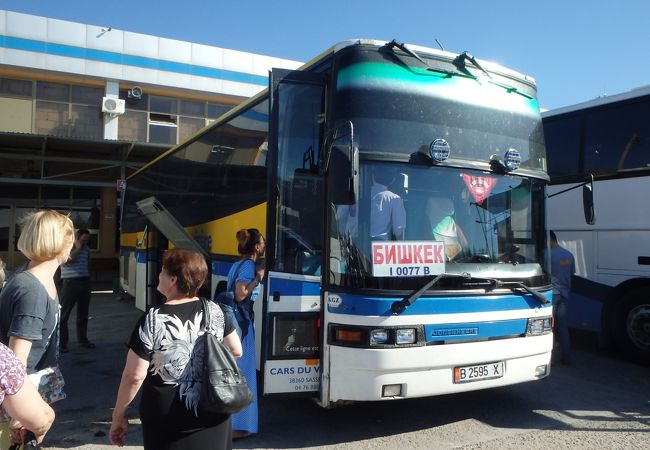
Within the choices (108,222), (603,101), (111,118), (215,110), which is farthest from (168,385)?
(215,110)

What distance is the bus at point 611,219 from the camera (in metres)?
7.30

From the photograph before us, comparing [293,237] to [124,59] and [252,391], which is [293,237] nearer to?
[252,391]

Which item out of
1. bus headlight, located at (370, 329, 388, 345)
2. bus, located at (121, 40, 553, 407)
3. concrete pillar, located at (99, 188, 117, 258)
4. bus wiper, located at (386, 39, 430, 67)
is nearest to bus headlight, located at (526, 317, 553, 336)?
bus, located at (121, 40, 553, 407)

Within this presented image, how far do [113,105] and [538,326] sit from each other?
20.5m

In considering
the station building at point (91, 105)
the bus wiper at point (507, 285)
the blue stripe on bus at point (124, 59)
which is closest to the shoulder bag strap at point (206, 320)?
the bus wiper at point (507, 285)

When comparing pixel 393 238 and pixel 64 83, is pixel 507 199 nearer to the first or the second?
pixel 393 238

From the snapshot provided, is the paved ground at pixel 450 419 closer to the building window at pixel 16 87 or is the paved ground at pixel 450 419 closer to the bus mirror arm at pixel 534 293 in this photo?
the bus mirror arm at pixel 534 293

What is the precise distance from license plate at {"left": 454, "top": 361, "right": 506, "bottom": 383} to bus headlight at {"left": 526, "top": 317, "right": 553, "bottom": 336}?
0.43 m

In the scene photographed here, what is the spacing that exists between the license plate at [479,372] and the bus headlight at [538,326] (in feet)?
1.40

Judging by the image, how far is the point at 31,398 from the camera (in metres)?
2.03

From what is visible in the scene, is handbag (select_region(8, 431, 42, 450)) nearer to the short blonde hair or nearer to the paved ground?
the short blonde hair

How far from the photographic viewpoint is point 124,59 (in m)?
22.1

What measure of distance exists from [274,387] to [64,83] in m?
21.4

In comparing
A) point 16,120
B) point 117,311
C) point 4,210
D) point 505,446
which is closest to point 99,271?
point 4,210
